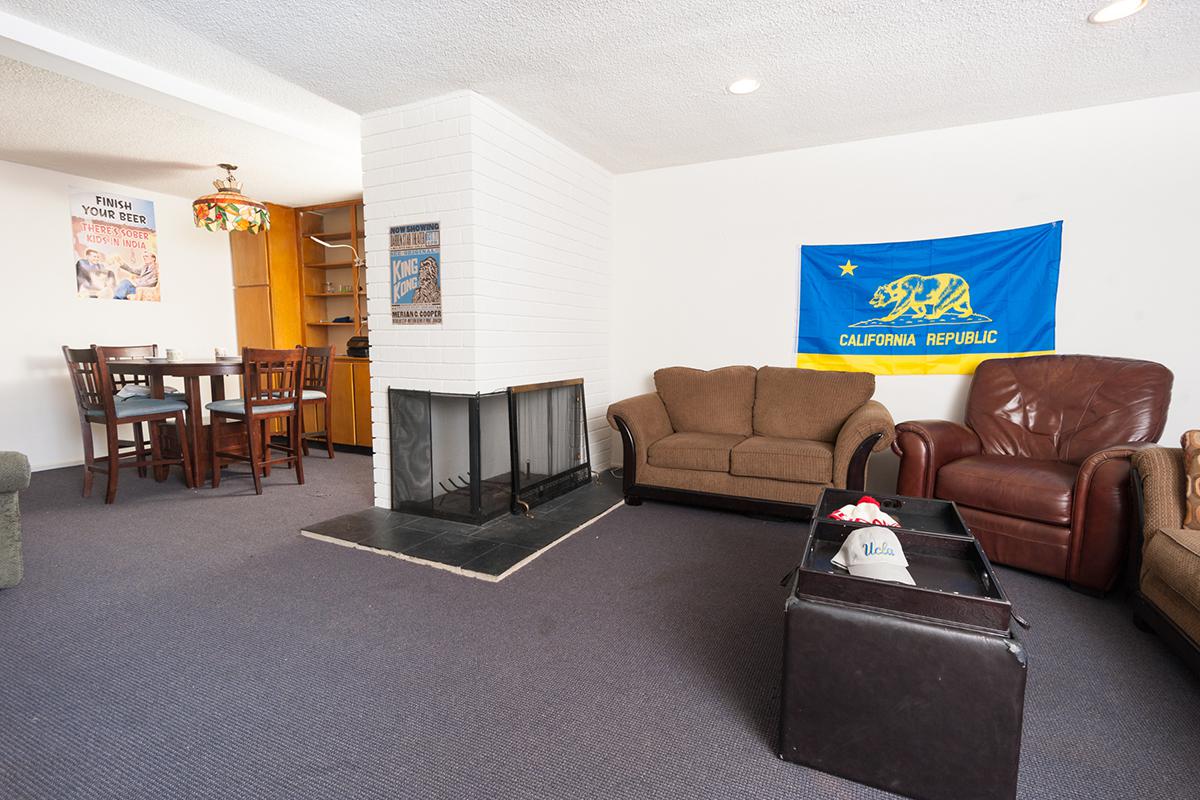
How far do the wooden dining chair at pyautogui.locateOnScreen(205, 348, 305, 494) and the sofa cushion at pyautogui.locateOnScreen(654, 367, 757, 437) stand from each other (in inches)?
104

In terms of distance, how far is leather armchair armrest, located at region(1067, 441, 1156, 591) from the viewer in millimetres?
2213

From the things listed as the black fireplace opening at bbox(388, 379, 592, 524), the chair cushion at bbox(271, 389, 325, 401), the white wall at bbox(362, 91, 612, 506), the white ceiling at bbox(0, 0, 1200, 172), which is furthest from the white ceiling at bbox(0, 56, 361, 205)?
the black fireplace opening at bbox(388, 379, 592, 524)

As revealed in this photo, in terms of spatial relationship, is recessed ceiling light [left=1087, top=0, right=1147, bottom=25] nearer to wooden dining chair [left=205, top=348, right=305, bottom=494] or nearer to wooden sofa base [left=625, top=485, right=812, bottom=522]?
wooden sofa base [left=625, top=485, right=812, bottom=522]

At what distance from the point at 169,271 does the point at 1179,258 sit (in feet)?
24.2

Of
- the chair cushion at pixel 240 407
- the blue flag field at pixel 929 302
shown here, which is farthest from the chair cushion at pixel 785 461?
the chair cushion at pixel 240 407

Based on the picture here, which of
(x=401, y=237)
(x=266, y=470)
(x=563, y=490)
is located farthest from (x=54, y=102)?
(x=563, y=490)

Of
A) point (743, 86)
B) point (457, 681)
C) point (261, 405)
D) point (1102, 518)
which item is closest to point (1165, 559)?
point (1102, 518)

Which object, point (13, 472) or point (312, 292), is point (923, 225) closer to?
point (13, 472)

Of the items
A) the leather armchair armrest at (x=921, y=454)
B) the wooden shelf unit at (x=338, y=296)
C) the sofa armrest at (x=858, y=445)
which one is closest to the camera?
the leather armchair armrest at (x=921, y=454)

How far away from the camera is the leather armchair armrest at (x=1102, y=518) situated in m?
2.21

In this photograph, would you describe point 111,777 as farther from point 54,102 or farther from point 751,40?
point 54,102

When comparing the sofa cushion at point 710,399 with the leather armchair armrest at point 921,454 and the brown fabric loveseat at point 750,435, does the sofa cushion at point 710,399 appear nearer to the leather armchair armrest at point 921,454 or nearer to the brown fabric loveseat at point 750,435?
the brown fabric loveseat at point 750,435

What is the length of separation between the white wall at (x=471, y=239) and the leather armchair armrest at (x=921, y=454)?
6.88 ft

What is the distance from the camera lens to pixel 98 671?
5.83ft
